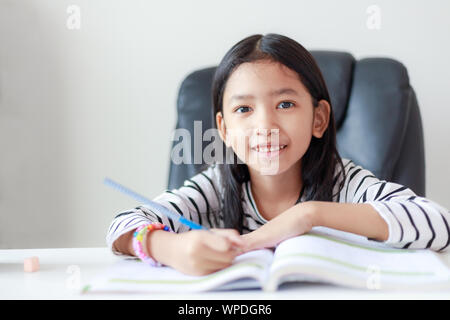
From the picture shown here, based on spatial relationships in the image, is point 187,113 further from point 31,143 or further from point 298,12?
point 31,143

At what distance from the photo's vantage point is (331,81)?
4.74ft

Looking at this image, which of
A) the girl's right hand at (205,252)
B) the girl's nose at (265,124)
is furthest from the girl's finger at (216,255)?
the girl's nose at (265,124)

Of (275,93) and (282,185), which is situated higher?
(275,93)

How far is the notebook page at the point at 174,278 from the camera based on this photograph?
0.65 metres

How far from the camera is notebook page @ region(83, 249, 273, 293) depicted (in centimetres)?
65

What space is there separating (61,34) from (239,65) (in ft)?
3.35

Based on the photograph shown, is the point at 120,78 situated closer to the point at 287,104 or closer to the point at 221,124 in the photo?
the point at 221,124

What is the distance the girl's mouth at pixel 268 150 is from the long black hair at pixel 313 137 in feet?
0.51

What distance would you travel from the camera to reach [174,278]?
710 millimetres

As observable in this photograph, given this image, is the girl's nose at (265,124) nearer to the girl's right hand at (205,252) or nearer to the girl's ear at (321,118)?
the girl's ear at (321,118)

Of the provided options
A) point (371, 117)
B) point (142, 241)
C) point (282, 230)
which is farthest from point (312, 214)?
point (371, 117)

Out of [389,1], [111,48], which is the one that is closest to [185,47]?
[111,48]

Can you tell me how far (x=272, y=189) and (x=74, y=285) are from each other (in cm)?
63

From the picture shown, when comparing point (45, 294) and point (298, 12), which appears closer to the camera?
point (45, 294)
